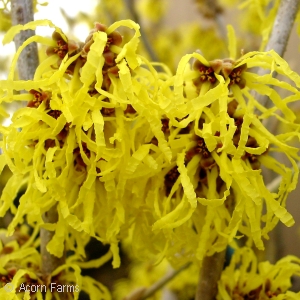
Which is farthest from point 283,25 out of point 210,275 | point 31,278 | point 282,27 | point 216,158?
point 31,278

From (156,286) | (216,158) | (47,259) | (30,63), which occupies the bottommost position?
(156,286)

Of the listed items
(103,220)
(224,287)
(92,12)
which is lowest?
(224,287)

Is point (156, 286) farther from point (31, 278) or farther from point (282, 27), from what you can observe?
point (282, 27)

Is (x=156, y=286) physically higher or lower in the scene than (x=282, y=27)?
lower

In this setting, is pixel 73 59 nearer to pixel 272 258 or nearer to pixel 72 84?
pixel 72 84

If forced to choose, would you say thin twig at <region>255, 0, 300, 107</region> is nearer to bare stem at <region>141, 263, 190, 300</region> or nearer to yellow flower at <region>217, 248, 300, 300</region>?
yellow flower at <region>217, 248, 300, 300</region>

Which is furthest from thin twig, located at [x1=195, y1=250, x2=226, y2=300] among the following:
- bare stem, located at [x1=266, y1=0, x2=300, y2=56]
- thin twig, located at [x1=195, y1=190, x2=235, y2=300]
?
bare stem, located at [x1=266, y1=0, x2=300, y2=56]

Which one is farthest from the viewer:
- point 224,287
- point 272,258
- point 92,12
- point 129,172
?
point 92,12

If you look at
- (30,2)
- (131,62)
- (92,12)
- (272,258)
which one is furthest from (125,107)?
(92,12)
